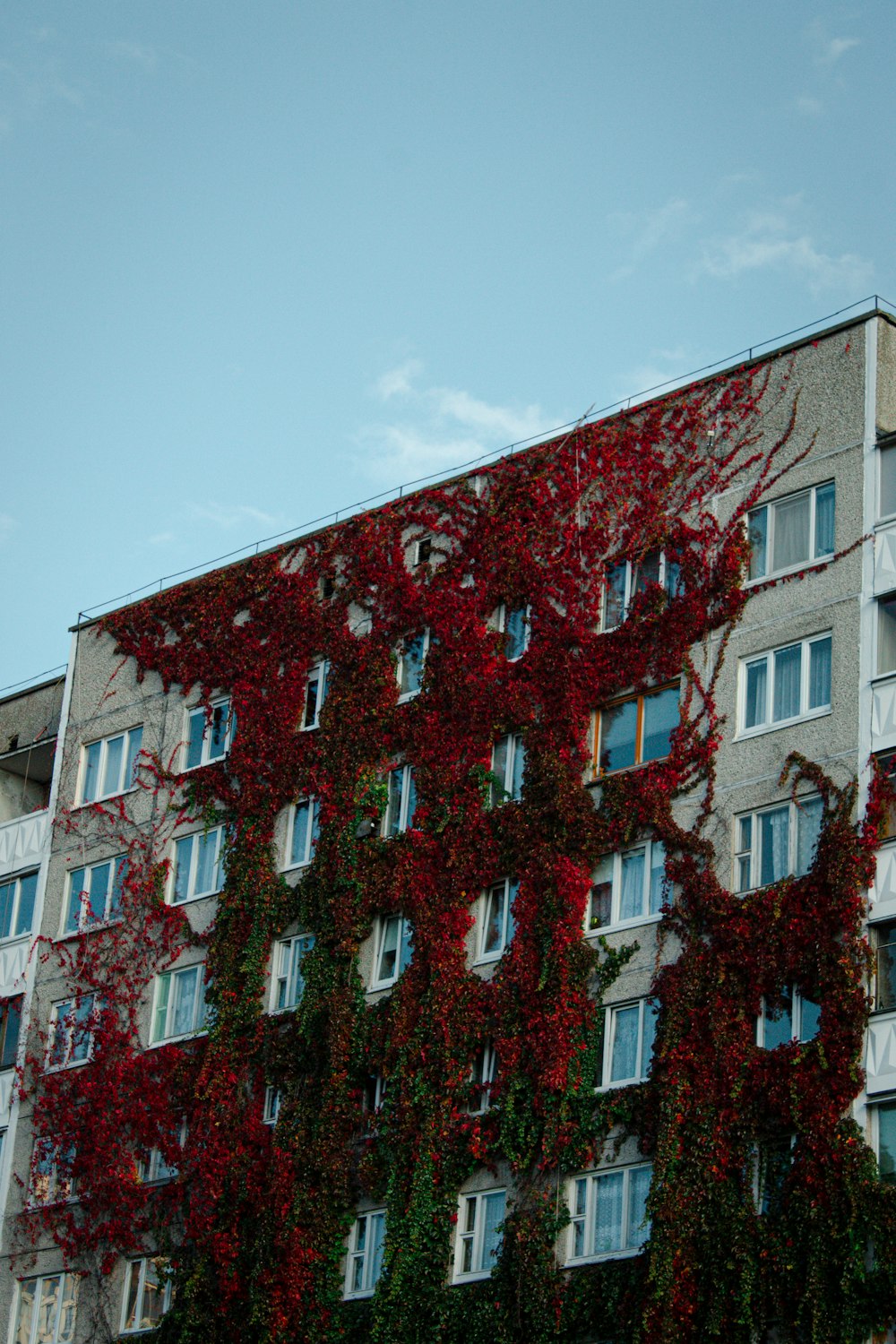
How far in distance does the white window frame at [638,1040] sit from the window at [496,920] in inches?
119

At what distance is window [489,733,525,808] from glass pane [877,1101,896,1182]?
37.1 ft

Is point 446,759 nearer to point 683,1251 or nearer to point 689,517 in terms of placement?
point 689,517

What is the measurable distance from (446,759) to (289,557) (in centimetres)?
899

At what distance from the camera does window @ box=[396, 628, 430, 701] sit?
4931cm

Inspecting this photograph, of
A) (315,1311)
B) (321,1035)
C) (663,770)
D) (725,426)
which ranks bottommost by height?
(315,1311)

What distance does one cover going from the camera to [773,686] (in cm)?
4275

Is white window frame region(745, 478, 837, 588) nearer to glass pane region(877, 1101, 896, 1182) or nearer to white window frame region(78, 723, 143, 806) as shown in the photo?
glass pane region(877, 1101, 896, 1182)

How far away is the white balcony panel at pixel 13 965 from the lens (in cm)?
5419

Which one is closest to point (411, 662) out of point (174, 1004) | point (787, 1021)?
point (174, 1004)

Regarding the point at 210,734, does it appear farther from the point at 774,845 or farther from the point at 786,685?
the point at 774,845

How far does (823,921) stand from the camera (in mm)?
38906

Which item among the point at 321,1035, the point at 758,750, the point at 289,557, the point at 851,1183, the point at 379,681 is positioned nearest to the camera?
the point at 851,1183

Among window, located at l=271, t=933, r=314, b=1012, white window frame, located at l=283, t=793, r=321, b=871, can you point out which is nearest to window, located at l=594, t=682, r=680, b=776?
white window frame, located at l=283, t=793, r=321, b=871

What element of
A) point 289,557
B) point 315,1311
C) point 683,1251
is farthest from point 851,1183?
point 289,557
